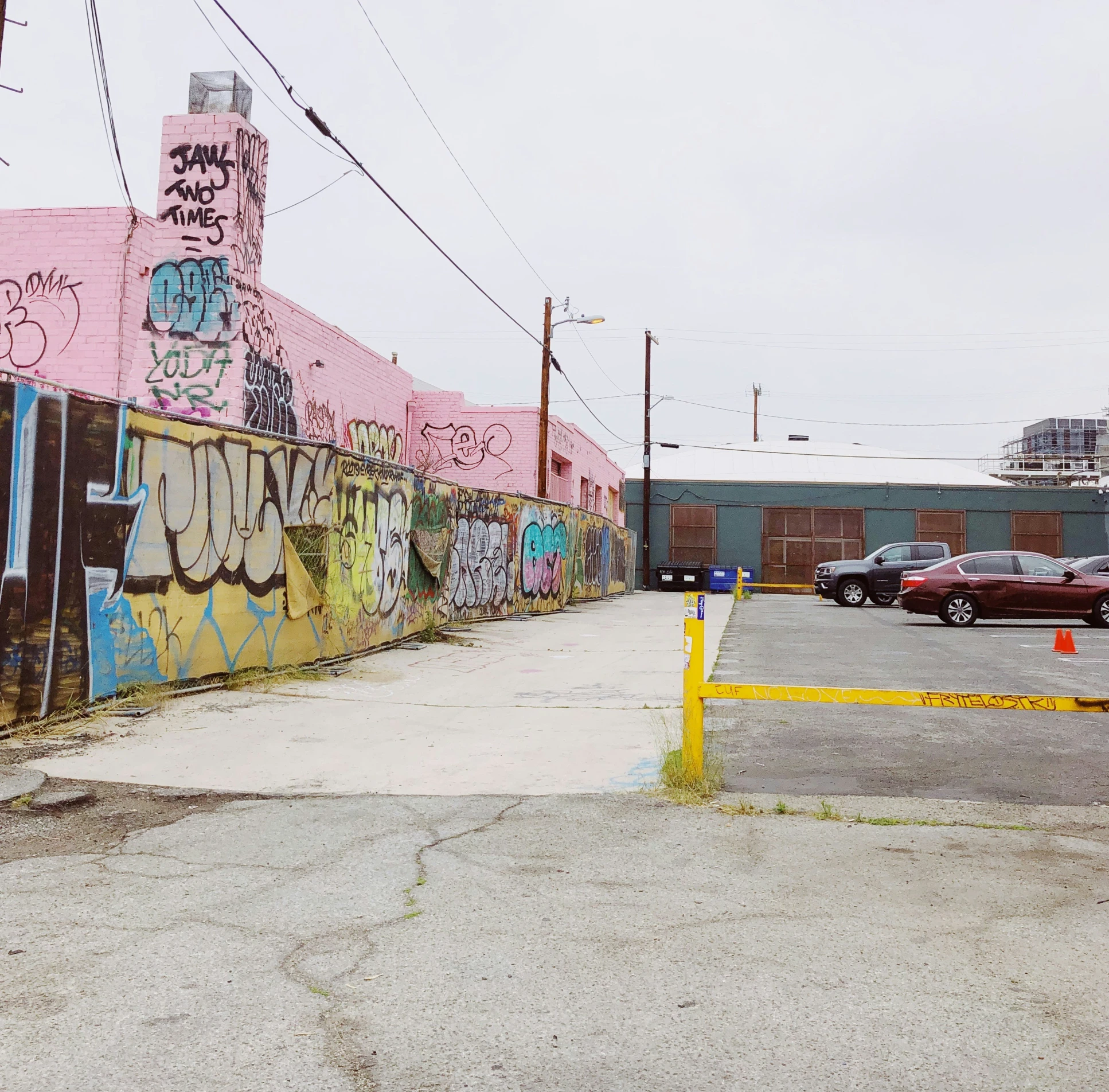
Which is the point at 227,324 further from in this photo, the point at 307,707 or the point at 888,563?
the point at 888,563

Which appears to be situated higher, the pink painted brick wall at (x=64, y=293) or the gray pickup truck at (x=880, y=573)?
the pink painted brick wall at (x=64, y=293)

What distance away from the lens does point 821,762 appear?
629cm

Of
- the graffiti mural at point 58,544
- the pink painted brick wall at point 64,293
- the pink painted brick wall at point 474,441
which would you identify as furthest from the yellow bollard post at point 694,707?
the pink painted brick wall at point 474,441

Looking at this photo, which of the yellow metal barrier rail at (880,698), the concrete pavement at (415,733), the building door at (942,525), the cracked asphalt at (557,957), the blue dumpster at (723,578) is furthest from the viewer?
the building door at (942,525)

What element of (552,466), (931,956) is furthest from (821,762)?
(552,466)

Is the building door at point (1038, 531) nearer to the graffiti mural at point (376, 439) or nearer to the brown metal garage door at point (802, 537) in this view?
the brown metal garage door at point (802, 537)

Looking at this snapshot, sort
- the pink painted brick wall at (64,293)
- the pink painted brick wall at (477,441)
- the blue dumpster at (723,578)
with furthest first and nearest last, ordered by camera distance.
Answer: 1. the blue dumpster at (723,578)
2. the pink painted brick wall at (477,441)
3. the pink painted brick wall at (64,293)

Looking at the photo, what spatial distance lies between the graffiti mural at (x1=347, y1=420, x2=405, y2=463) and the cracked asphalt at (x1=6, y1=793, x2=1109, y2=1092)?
14.9m

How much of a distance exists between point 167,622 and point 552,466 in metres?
23.1

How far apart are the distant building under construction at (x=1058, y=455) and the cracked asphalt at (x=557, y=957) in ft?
156

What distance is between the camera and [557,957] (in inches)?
124

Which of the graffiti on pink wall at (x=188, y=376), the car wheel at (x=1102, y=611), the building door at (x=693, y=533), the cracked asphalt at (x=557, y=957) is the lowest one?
the cracked asphalt at (x=557, y=957)

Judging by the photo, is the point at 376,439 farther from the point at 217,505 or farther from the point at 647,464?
the point at 647,464

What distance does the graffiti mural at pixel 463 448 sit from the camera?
2636cm
